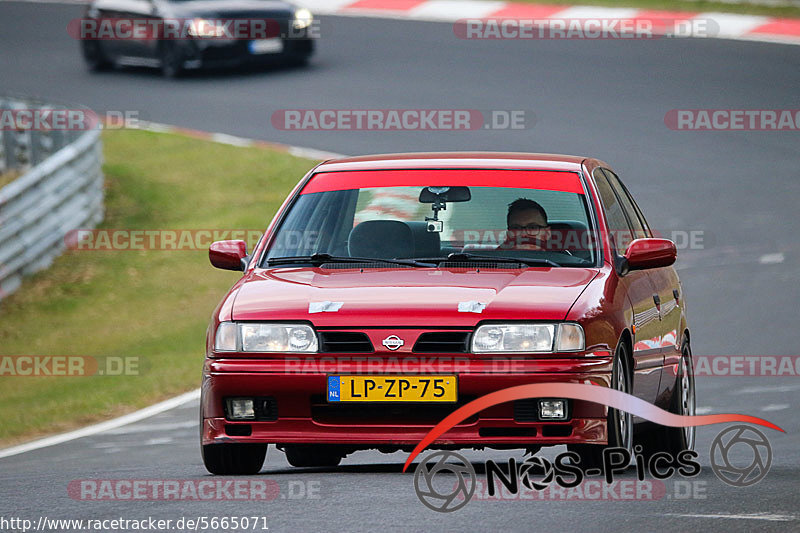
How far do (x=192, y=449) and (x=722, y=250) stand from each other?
8.11 m

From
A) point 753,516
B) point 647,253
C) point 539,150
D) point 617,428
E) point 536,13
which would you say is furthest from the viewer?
point 536,13

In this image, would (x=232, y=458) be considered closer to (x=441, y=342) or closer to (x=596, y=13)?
(x=441, y=342)

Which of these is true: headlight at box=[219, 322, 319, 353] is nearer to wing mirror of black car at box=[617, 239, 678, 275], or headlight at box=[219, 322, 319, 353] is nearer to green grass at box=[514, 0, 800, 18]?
wing mirror of black car at box=[617, 239, 678, 275]

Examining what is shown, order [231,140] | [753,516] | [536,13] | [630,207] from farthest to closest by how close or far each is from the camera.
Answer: [536,13], [231,140], [630,207], [753,516]

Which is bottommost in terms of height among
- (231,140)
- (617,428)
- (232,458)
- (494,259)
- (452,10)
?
(232,458)

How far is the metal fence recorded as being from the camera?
18.2m

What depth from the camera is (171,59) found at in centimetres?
2552

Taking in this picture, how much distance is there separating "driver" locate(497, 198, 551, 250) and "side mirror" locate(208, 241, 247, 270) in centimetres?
130

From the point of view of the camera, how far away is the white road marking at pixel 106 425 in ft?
37.7

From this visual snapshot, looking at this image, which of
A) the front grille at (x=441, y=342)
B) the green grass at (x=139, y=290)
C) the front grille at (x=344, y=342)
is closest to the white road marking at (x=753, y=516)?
the front grille at (x=441, y=342)

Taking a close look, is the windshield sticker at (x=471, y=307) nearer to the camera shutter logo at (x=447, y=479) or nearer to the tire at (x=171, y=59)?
the camera shutter logo at (x=447, y=479)

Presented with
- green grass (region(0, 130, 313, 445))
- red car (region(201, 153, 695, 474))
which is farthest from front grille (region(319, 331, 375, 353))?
green grass (region(0, 130, 313, 445))

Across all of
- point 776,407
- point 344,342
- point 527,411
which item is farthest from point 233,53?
point 527,411

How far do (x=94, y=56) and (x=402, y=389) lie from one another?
21171 millimetres
